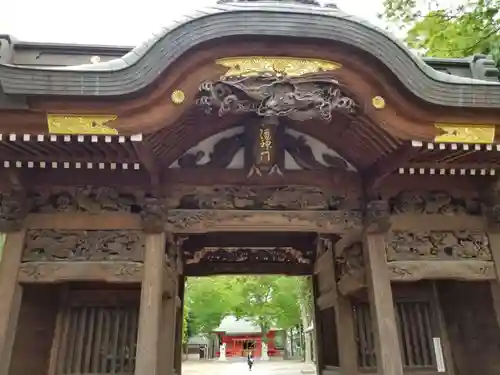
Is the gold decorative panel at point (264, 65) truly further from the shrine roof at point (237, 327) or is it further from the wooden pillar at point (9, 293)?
the shrine roof at point (237, 327)

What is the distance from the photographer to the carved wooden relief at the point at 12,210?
4.77m

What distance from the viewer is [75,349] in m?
5.61

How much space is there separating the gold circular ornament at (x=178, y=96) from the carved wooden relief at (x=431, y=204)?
2919 millimetres

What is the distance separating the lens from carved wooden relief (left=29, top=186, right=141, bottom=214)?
16.5ft

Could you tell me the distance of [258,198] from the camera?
525 centimetres

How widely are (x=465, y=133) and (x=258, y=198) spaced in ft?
7.90

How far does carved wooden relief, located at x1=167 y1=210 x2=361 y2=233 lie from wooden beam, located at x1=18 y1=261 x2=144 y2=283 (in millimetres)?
689

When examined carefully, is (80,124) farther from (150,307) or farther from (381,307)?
(381,307)

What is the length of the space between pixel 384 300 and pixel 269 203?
174 cm

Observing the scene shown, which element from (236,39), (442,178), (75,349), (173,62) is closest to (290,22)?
(236,39)

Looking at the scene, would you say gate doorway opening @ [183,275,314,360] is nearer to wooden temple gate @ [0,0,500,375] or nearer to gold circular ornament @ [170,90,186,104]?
wooden temple gate @ [0,0,500,375]

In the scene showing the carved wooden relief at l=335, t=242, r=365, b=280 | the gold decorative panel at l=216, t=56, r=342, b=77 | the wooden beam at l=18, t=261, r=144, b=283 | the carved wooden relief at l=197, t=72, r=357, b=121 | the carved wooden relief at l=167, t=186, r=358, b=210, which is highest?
the gold decorative panel at l=216, t=56, r=342, b=77

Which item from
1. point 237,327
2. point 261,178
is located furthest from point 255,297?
point 261,178

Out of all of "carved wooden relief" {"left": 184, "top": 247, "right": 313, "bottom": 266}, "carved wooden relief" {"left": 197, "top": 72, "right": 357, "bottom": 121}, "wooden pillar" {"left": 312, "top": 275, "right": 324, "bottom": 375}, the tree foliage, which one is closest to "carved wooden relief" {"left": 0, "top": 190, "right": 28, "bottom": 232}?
"carved wooden relief" {"left": 197, "top": 72, "right": 357, "bottom": 121}
